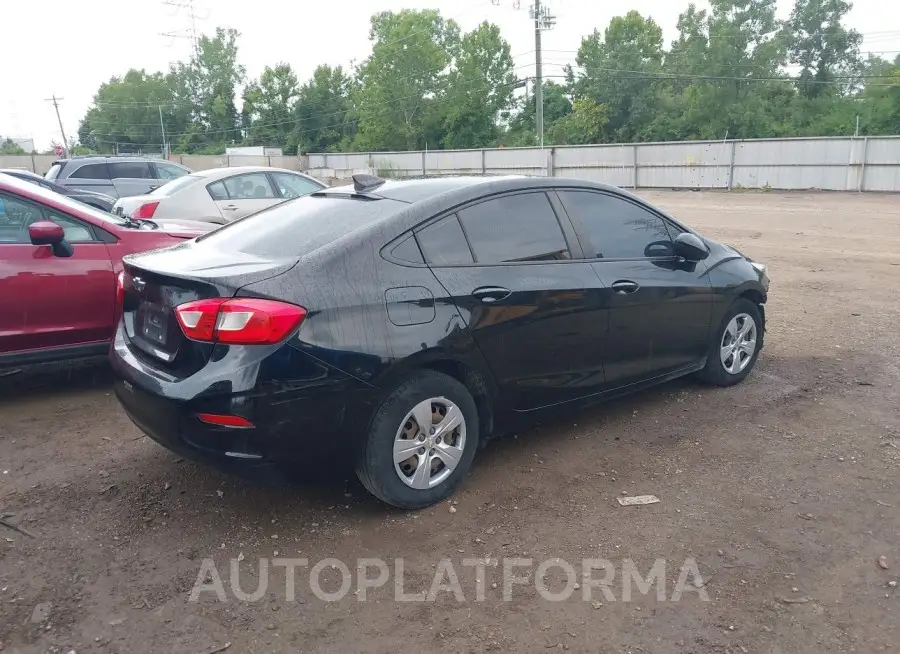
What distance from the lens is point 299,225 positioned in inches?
158

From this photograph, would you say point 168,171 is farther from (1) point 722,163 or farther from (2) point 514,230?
(1) point 722,163

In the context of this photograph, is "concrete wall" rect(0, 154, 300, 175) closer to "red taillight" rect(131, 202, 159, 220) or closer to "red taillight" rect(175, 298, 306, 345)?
"red taillight" rect(131, 202, 159, 220)

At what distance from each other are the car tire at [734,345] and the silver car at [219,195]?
6.40m

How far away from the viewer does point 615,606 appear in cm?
301

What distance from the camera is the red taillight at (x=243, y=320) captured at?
3238 mm

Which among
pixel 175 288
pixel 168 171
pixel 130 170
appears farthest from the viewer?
pixel 168 171

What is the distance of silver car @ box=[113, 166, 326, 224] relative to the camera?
1048 centimetres

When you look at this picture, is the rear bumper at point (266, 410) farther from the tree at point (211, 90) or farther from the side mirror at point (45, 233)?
the tree at point (211, 90)

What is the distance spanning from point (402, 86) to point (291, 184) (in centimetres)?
6279

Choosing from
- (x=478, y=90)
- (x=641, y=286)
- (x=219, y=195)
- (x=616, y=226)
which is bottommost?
(x=641, y=286)

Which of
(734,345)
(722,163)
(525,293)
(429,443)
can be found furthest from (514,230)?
(722,163)

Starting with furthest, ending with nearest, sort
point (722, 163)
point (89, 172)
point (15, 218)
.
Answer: point (722, 163) → point (89, 172) → point (15, 218)

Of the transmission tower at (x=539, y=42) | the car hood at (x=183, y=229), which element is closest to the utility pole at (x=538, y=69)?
the transmission tower at (x=539, y=42)

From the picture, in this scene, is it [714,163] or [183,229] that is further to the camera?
[714,163]
